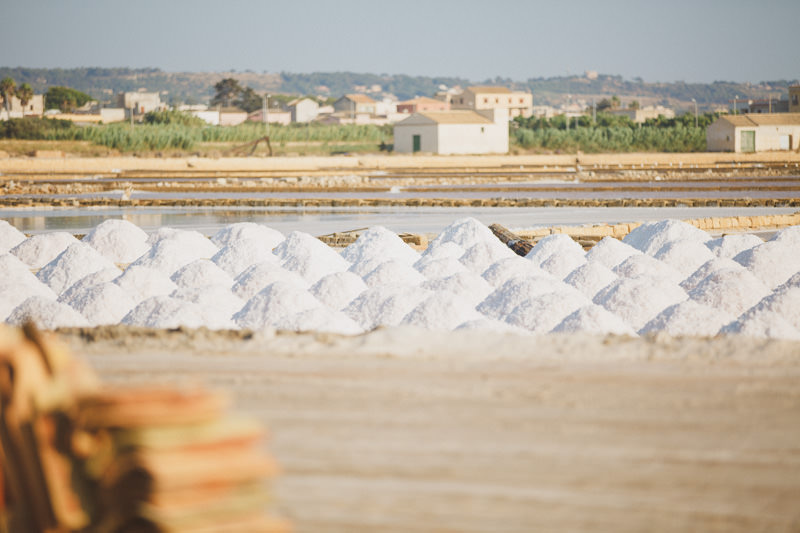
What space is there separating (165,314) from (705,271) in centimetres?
587

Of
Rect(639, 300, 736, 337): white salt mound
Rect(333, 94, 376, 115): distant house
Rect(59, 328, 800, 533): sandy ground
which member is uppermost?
Rect(333, 94, 376, 115): distant house

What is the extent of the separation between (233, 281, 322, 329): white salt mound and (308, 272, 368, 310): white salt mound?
621 mm

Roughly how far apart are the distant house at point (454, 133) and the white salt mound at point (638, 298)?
2041 inches

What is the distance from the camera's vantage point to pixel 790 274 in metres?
11.5

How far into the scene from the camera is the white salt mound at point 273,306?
930 cm

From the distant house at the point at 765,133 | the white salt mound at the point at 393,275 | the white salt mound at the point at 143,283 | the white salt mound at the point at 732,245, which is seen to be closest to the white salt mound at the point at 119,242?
the white salt mound at the point at 143,283

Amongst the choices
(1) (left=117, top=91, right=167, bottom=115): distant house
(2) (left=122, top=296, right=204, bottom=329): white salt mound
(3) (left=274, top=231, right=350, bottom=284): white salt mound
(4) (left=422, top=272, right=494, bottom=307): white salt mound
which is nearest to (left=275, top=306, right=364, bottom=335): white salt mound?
(2) (left=122, top=296, right=204, bottom=329): white salt mound

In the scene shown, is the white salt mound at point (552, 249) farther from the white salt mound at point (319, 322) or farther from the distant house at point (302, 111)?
the distant house at point (302, 111)

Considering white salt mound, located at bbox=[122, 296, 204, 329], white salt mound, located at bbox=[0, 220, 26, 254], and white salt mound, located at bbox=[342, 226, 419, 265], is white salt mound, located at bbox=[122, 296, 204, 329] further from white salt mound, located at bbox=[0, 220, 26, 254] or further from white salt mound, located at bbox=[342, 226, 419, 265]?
white salt mound, located at bbox=[0, 220, 26, 254]

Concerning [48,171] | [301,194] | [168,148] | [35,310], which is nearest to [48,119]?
[168,148]

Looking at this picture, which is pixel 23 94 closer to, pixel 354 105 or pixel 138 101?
pixel 138 101

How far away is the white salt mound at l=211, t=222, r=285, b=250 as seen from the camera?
1330 cm

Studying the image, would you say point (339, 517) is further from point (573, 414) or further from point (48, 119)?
point (48, 119)

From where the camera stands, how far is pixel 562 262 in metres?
12.1
